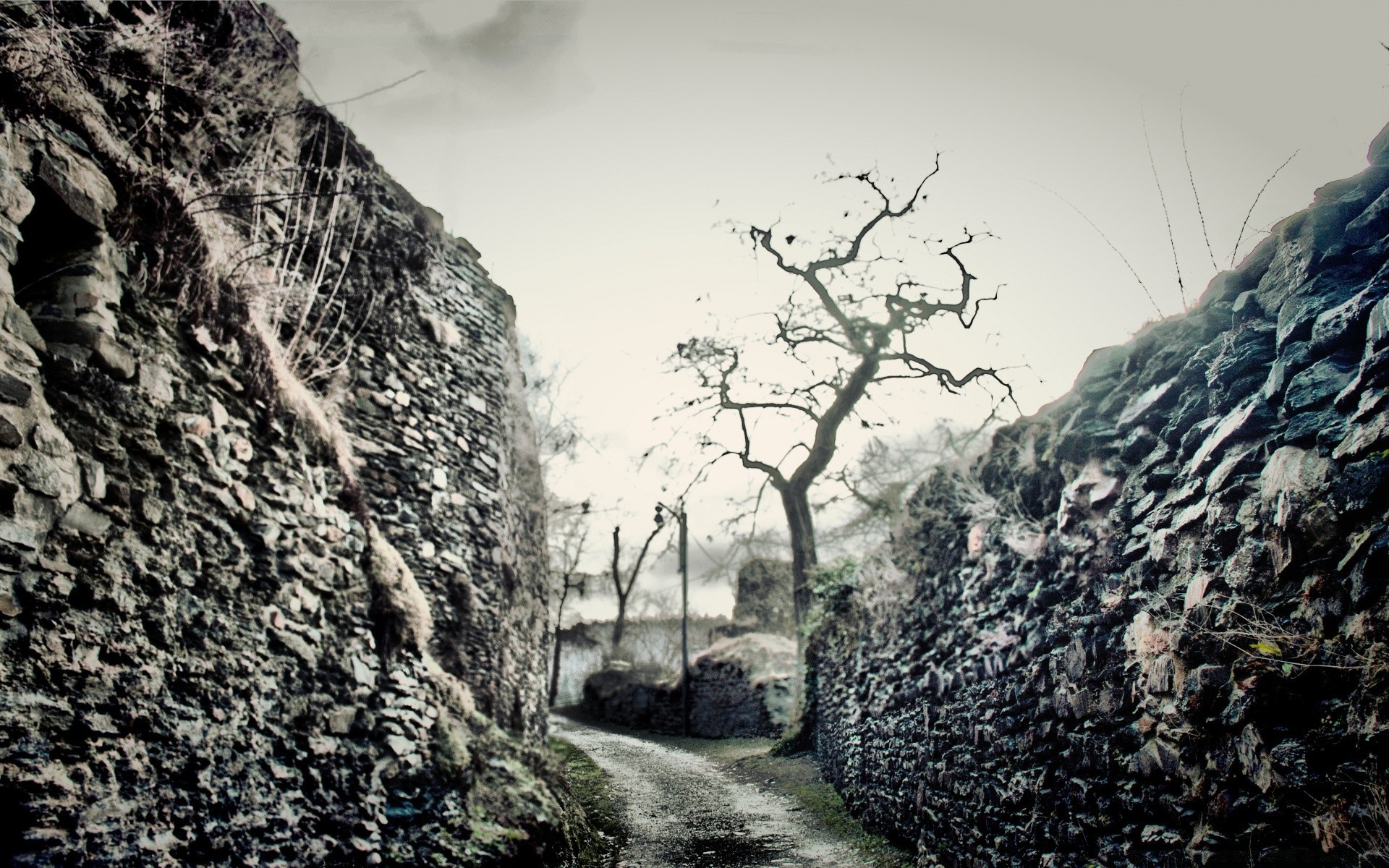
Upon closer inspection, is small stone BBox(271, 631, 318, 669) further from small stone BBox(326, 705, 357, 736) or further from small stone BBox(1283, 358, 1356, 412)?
small stone BBox(1283, 358, 1356, 412)

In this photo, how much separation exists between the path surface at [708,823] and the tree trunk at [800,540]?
10.4 feet

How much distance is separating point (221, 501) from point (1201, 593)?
4.80 meters

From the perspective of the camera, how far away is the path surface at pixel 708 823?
6270 millimetres

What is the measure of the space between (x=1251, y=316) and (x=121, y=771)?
534 cm

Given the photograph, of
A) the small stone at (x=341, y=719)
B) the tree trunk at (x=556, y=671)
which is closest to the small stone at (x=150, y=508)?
the small stone at (x=341, y=719)

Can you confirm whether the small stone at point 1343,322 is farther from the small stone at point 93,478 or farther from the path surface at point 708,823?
the path surface at point 708,823

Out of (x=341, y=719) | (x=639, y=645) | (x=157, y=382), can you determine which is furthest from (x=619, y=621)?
(x=157, y=382)

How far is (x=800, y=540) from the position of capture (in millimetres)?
12672

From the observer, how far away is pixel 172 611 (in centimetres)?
311

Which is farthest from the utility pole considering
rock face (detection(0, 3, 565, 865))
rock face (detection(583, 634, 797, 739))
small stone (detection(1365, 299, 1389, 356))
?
small stone (detection(1365, 299, 1389, 356))

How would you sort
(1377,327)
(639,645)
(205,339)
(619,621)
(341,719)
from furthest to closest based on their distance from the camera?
1. (639,645)
2. (619,621)
3. (341,719)
4. (205,339)
5. (1377,327)

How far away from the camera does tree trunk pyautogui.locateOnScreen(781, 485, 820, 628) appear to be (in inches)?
473

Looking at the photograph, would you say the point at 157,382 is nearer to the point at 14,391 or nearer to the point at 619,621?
the point at 14,391

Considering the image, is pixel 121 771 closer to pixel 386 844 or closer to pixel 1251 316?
pixel 386 844
